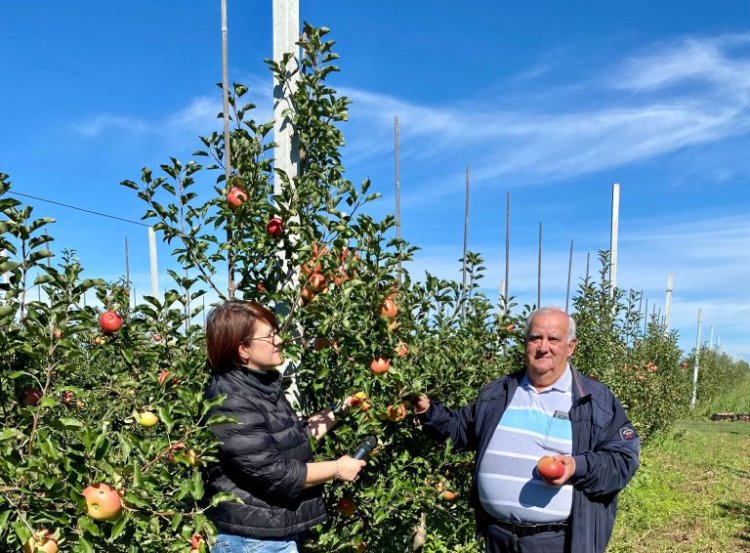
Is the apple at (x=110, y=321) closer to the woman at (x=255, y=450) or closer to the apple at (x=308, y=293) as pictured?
the woman at (x=255, y=450)

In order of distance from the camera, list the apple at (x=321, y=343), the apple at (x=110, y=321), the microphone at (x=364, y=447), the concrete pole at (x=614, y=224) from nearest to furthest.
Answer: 1. the microphone at (x=364, y=447)
2. the apple at (x=110, y=321)
3. the apple at (x=321, y=343)
4. the concrete pole at (x=614, y=224)

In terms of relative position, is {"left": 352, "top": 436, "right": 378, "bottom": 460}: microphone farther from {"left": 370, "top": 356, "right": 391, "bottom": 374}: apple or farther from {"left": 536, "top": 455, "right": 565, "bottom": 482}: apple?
{"left": 536, "top": 455, "right": 565, "bottom": 482}: apple

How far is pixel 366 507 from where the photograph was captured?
2578 mm

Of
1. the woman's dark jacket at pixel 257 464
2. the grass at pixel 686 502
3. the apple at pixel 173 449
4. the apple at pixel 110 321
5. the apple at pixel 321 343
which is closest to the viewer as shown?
the apple at pixel 173 449

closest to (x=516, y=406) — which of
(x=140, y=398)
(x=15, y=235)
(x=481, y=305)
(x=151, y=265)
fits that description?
(x=481, y=305)

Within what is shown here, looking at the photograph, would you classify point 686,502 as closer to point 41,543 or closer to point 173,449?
point 173,449

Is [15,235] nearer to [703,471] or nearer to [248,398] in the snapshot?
[248,398]

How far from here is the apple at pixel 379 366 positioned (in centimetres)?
240

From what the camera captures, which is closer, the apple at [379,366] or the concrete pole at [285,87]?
the apple at [379,366]

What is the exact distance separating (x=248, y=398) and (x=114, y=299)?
0.82 meters

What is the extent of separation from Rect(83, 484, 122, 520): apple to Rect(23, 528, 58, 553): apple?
104mm

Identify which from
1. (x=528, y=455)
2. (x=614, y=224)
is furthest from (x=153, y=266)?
(x=528, y=455)

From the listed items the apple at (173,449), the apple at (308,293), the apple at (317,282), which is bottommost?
the apple at (173,449)

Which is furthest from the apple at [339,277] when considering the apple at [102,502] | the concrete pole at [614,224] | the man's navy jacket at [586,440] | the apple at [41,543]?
the concrete pole at [614,224]
